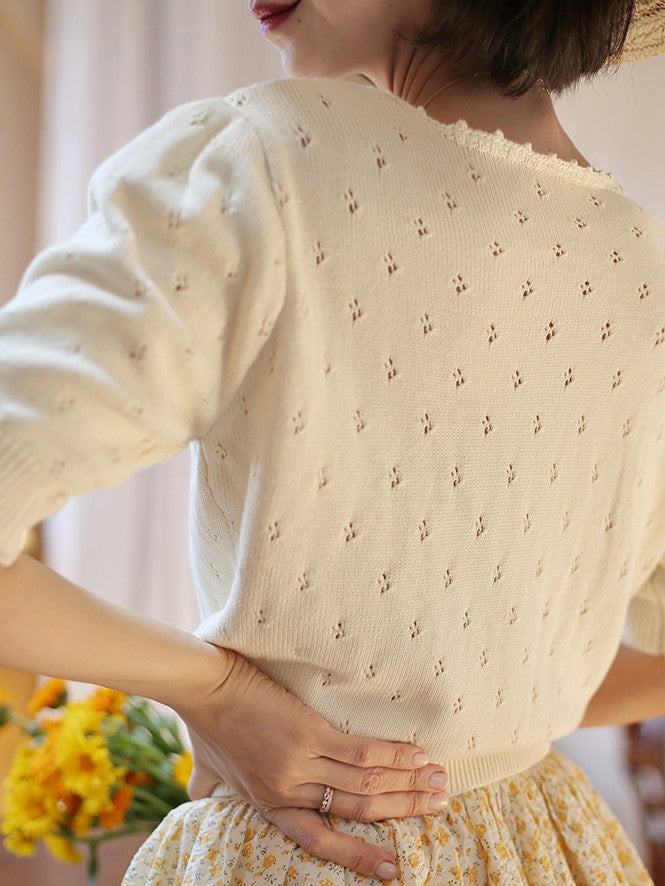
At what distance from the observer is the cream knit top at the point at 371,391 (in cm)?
54

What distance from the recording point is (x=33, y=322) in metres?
0.53

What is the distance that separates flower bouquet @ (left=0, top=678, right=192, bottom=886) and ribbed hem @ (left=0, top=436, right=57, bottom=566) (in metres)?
0.88

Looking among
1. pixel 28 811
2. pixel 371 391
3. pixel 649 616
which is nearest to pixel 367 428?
pixel 371 391

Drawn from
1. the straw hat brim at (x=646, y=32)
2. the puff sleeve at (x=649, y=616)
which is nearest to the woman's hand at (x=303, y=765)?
the puff sleeve at (x=649, y=616)

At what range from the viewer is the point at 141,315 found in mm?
527

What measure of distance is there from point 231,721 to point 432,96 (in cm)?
55

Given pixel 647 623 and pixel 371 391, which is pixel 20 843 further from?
pixel 371 391

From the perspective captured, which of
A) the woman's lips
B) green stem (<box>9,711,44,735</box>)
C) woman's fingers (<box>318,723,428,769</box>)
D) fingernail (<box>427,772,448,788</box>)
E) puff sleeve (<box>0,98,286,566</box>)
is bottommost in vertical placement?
green stem (<box>9,711,44,735</box>)

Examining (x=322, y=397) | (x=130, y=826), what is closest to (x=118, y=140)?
(x=130, y=826)

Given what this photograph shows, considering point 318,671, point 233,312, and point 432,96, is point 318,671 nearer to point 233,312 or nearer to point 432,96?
point 233,312

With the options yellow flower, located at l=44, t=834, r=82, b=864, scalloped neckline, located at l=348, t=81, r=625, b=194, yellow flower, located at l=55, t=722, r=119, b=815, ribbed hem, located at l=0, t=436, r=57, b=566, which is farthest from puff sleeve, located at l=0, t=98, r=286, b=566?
yellow flower, located at l=44, t=834, r=82, b=864

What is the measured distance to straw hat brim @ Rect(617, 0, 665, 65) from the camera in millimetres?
1011

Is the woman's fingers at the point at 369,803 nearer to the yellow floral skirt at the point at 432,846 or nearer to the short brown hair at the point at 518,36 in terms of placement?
the yellow floral skirt at the point at 432,846

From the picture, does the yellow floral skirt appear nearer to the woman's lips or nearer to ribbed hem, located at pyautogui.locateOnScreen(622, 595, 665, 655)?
ribbed hem, located at pyautogui.locateOnScreen(622, 595, 665, 655)
